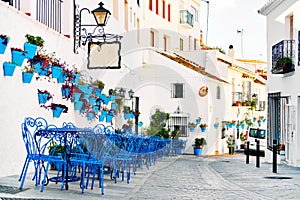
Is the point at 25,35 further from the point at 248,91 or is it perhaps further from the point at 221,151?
the point at 248,91

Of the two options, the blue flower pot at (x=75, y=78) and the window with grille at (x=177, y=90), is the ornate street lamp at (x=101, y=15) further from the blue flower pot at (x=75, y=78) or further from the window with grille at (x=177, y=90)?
the window with grille at (x=177, y=90)

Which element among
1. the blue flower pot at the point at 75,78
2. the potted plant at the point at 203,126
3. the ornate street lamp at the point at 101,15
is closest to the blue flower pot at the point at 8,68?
the blue flower pot at the point at 75,78

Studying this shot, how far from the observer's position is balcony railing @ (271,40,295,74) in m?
18.6

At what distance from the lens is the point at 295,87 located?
18297 mm

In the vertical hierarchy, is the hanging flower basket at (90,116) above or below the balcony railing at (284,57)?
below

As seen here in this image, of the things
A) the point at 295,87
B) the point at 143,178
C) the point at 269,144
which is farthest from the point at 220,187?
the point at 269,144

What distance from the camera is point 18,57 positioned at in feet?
35.4

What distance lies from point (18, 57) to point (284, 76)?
11.9 metres

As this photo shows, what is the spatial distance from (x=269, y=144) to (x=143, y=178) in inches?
412

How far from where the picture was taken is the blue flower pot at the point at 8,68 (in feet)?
34.0

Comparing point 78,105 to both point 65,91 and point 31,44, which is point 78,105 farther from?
point 31,44

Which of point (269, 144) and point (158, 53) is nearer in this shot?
point (269, 144)

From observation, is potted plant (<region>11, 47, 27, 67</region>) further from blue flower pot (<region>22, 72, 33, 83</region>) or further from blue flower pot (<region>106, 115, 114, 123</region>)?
blue flower pot (<region>106, 115, 114, 123</region>)

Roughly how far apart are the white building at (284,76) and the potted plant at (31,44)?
9776 millimetres
